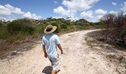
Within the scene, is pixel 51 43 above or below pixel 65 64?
above

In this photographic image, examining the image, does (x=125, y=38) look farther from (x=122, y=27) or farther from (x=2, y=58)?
(x=2, y=58)

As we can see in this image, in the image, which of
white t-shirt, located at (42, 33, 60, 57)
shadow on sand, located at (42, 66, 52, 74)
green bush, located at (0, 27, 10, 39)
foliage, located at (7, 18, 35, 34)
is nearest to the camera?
white t-shirt, located at (42, 33, 60, 57)

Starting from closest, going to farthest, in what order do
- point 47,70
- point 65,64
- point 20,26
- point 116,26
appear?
point 47,70
point 65,64
point 116,26
point 20,26

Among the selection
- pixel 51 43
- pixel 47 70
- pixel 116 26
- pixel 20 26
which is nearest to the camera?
pixel 51 43

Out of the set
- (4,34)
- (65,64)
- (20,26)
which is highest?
(20,26)

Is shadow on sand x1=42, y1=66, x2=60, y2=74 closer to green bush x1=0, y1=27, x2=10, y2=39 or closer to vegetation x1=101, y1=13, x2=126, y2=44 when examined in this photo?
vegetation x1=101, y1=13, x2=126, y2=44

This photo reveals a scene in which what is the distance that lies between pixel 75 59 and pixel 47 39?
326 centimetres

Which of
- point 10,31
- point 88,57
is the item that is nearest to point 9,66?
point 88,57

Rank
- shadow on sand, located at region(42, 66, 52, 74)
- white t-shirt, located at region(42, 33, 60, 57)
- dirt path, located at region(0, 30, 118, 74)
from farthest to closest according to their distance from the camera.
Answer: dirt path, located at region(0, 30, 118, 74), shadow on sand, located at region(42, 66, 52, 74), white t-shirt, located at region(42, 33, 60, 57)

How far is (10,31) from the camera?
Result: 17703 mm

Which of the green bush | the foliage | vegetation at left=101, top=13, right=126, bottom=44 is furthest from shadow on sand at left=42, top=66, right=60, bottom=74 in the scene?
the foliage

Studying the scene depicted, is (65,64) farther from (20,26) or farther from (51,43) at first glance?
(20,26)

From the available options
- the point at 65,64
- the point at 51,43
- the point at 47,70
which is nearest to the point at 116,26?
the point at 65,64

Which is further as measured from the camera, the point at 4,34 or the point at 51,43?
the point at 4,34
